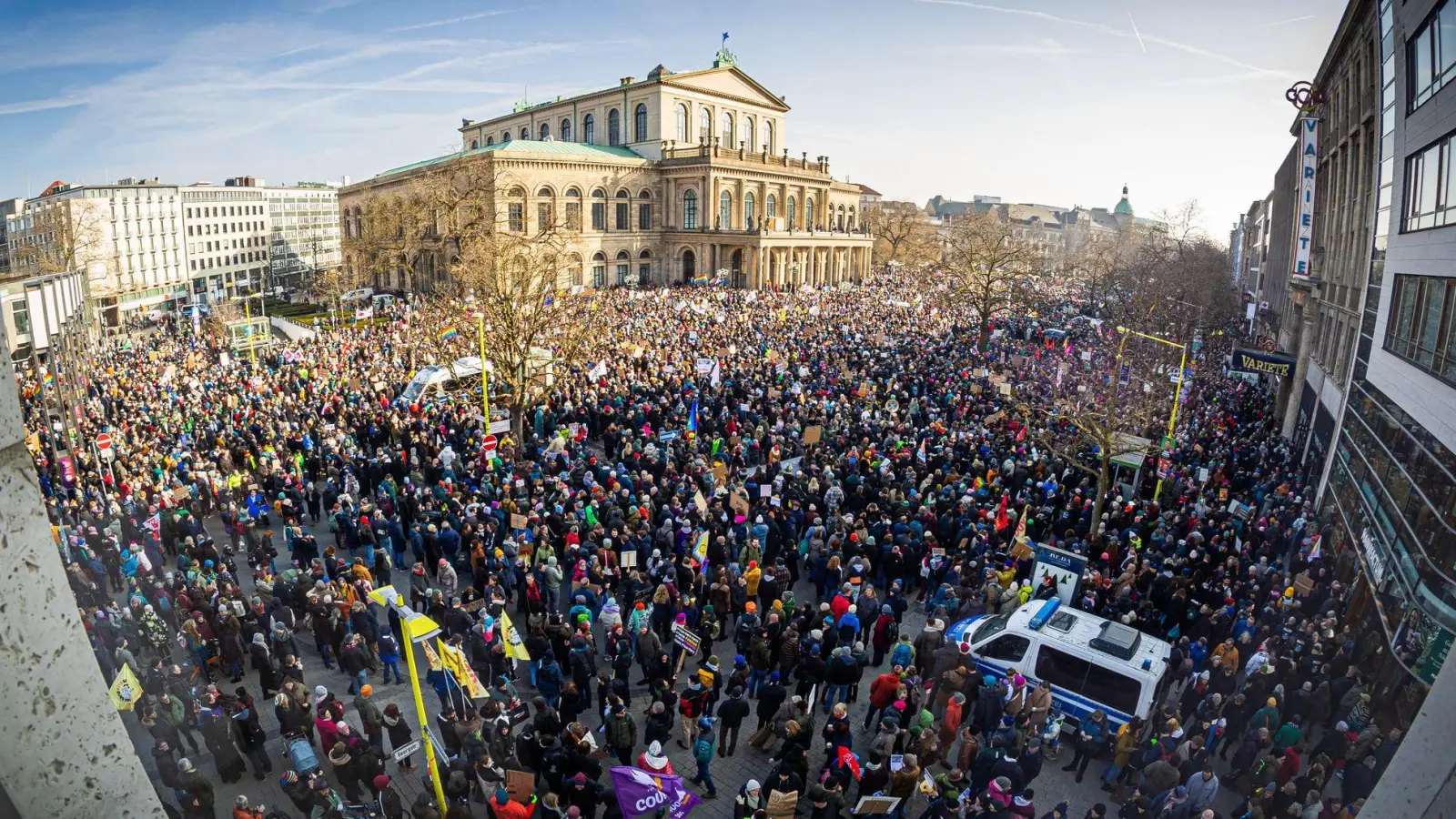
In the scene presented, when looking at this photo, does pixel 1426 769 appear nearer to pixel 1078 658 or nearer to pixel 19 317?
pixel 1078 658

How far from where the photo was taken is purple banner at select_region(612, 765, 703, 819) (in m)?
7.60

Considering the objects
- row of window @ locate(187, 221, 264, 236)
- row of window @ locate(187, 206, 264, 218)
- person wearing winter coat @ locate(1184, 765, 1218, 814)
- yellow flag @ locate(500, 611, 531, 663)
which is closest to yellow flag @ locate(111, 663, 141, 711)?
yellow flag @ locate(500, 611, 531, 663)

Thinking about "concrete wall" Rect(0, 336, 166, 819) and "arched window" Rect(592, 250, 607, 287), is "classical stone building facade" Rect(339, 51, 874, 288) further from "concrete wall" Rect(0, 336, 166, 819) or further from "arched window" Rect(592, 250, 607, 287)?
"concrete wall" Rect(0, 336, 166, 819)

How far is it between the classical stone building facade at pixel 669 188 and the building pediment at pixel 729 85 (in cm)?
12

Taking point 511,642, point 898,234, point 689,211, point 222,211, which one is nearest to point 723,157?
point 689,211

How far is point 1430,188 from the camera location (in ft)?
44.1

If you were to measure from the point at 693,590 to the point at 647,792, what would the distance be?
18.6ft

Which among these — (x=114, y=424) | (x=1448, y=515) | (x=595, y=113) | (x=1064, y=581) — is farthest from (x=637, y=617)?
(x=595, y=113)

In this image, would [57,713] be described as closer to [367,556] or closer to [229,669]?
[229,669]

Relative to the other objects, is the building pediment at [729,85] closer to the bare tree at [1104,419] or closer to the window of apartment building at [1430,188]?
the bare tree at [1104,419]

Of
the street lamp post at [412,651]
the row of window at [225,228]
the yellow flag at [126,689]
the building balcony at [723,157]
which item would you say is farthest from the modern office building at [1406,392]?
the row of window at [225,228]

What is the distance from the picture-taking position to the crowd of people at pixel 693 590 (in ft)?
28.9

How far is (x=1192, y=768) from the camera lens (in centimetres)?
861

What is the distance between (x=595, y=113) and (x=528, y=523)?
65427mm
